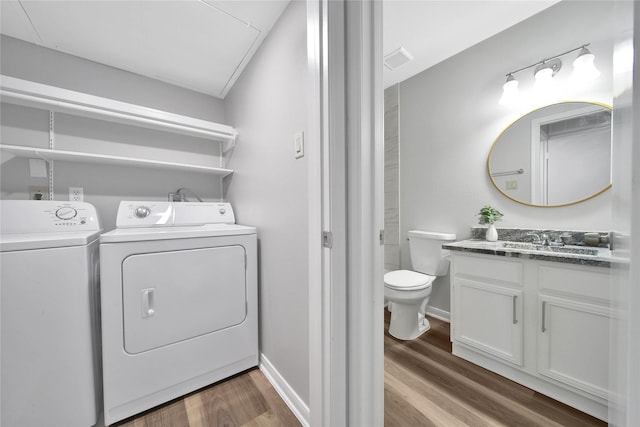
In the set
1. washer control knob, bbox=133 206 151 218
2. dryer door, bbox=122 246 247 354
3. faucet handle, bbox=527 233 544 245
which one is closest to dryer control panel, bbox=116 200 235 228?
washer control knob, bbox=133 206 151 218

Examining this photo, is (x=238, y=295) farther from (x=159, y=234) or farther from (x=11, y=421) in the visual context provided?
(x=11, y=421)

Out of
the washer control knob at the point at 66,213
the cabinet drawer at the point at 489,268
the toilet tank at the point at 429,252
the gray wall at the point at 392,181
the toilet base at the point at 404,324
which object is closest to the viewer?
the washer control knob at the point at 66,213

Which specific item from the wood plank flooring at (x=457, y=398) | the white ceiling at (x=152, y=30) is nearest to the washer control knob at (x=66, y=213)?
the white ceiling at (x=152, y=30)

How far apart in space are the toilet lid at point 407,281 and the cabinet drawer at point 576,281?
70 cm

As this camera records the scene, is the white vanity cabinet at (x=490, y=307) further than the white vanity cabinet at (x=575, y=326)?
Yes

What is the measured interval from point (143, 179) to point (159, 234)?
99 centimetres

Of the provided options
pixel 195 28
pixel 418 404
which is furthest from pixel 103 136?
pixel 418 404

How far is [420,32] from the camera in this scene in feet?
5.72

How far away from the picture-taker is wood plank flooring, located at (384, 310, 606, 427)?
3.84ft

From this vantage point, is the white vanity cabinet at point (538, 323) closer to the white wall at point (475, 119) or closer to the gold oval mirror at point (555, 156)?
the white wall at point (475, 119)

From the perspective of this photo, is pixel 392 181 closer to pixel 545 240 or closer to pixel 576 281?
pixel 545 240

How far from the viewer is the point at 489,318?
1.53m

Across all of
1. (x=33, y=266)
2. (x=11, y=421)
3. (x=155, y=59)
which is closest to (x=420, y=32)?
(x=155, y=59)

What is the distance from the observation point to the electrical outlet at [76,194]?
1652 mm
